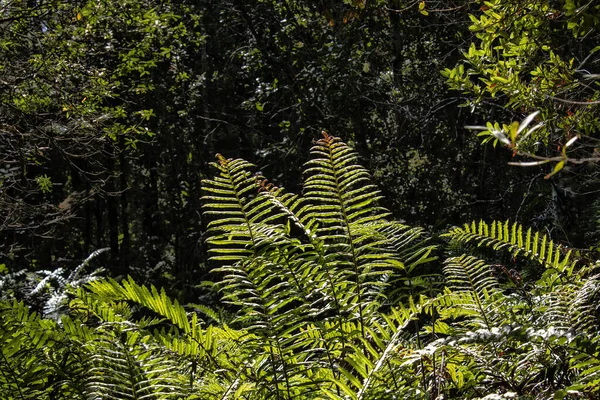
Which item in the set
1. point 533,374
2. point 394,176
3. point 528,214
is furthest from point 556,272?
point 394,176

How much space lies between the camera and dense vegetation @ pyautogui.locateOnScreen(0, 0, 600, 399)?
2.50m

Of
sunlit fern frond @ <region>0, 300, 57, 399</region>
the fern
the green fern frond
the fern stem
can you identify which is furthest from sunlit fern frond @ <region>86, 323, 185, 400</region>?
the green fern frond

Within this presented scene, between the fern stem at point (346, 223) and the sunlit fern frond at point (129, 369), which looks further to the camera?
the fern stem at point (346, 223)

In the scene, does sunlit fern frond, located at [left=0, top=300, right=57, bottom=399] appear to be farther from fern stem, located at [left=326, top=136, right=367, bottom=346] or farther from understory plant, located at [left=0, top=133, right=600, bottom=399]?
fern stem, located at [left=326, top=136, right=367, bottom=346]

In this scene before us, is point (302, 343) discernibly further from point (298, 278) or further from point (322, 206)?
point (322, 206)

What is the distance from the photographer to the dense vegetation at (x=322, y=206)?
2.50m

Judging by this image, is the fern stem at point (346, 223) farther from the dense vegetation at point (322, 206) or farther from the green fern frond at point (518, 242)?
the green fern frond at point (518, 242)

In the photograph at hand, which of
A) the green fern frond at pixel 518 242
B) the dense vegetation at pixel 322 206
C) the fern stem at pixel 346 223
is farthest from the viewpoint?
the green fern frond at pixel 518 242

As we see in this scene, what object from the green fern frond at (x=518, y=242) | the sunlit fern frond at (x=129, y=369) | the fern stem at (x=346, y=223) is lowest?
the sunlit fern frond at (x=129, y=369)

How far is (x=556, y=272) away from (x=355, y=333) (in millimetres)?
1178

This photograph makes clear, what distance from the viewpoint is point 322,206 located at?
2.57 metres

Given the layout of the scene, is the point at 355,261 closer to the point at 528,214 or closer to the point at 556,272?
the point at 556,272

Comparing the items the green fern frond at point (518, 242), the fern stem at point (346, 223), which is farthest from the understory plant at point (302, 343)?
the green fern frond at point (518, 242)

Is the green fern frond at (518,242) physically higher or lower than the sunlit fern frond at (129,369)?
higher
